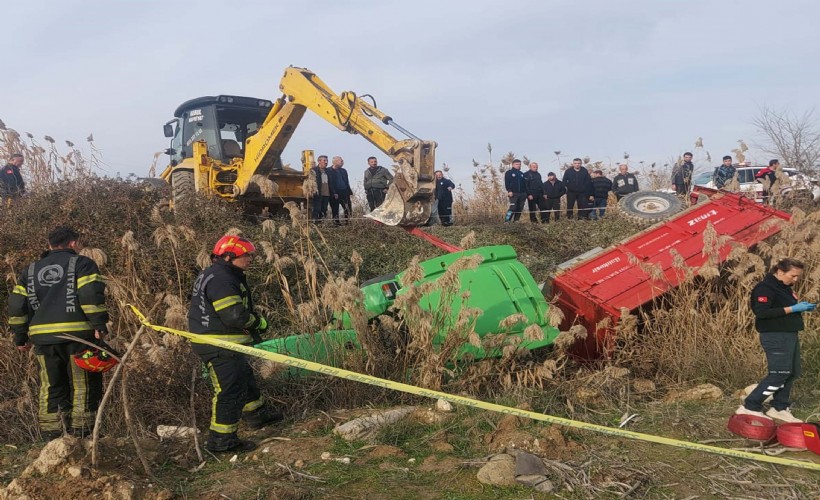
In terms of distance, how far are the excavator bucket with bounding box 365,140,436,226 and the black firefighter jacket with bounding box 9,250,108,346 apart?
4090mm

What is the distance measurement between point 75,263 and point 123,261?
2999 millimetres

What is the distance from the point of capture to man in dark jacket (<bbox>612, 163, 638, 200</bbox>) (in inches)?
597

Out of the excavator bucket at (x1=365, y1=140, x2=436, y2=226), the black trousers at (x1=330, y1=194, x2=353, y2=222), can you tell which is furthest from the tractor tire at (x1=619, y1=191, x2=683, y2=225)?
the black trousers at (x1=330, y1=194, x2=353, y2=222)

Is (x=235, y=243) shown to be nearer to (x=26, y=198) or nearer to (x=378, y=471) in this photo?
(x=378, y=471)

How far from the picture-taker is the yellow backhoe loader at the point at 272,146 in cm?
852

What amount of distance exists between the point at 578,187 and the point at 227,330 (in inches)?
438

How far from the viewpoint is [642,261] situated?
6.79m

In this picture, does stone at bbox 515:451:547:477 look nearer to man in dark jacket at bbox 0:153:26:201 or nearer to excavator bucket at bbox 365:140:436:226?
excavator bucket at bbox 365:140:436:226

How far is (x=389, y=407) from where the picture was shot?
17.1 ft

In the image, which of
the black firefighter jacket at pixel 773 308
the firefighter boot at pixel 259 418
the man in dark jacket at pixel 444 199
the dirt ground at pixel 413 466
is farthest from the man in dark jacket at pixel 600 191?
the firefighter boot at pixel 259 418

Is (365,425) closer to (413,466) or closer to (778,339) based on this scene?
(413,466)

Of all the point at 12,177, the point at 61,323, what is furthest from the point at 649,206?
the point at 12,177

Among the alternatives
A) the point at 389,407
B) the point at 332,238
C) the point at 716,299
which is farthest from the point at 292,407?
the point at 332,238

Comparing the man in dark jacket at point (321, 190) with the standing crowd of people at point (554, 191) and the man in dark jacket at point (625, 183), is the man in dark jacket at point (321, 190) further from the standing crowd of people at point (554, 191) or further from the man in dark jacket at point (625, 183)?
the man in dark jacket at point (625, 183)
